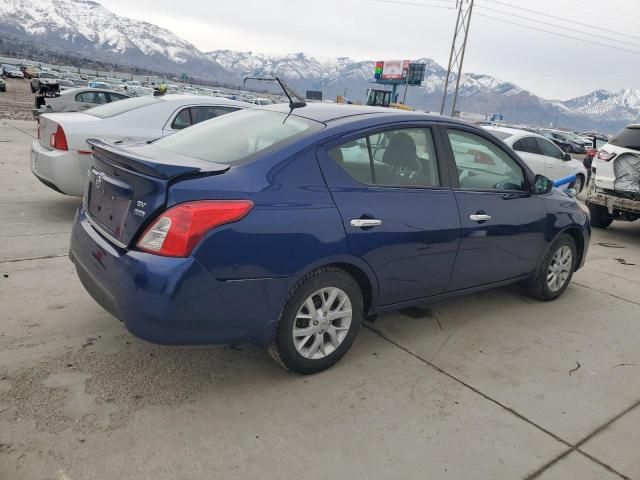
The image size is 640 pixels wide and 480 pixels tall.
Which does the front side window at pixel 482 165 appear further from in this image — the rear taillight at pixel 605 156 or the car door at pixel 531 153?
the car door at pixel 531 153

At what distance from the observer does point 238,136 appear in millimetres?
3402

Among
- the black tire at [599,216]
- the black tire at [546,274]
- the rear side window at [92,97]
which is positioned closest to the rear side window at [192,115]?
the black tire at [546,274]

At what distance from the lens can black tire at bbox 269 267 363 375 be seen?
115 inches

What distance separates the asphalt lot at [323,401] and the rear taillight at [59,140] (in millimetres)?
1783

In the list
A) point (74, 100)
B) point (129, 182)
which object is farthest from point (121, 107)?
point (74, 100)

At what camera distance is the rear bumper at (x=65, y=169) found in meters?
5.58

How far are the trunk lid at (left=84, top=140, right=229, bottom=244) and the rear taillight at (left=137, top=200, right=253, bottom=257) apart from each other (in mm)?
78

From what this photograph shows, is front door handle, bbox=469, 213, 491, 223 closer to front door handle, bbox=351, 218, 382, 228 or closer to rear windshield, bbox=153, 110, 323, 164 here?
front door handle, bbox=351, 218, 382, 228

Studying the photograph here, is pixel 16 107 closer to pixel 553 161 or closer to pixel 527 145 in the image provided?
pixel 527 145

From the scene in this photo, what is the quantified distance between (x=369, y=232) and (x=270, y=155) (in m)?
0.74

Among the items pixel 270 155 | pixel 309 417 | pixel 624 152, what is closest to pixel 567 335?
pixel 309 417

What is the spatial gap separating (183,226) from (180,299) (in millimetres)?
354

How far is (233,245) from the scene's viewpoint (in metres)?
2.63

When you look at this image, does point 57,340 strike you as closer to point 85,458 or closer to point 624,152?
point 85,458
